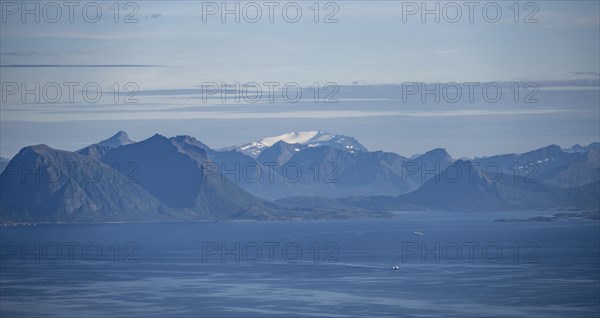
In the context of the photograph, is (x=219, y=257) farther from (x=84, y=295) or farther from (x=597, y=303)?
(x=597, y=303)

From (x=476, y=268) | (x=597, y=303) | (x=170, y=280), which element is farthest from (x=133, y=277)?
(x=597, y=303)

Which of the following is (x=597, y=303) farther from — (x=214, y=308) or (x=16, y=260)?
(x=16, y=260)

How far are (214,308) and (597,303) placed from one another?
144 ft

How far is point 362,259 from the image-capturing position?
7343 inches

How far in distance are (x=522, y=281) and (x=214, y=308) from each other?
4662cm

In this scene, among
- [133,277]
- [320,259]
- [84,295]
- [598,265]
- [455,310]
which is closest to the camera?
[455,310]

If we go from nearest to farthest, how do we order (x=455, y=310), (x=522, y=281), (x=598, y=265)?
(x=455, y=310), (x=522, y=281), (x=598, y=265)

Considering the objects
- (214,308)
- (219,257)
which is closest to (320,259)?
(219,257)

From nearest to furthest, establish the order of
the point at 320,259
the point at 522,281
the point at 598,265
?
1. the point at 522,281
2. the point at 598,265
3. the point at 320,259

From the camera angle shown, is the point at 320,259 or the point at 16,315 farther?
the point at 320,259

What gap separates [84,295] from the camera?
437 feet

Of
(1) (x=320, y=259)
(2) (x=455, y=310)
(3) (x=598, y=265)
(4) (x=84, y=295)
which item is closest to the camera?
(2) (x=455, y=310)

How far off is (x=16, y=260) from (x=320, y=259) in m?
58.0

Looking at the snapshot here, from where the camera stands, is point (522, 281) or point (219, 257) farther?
point (219, 257)
